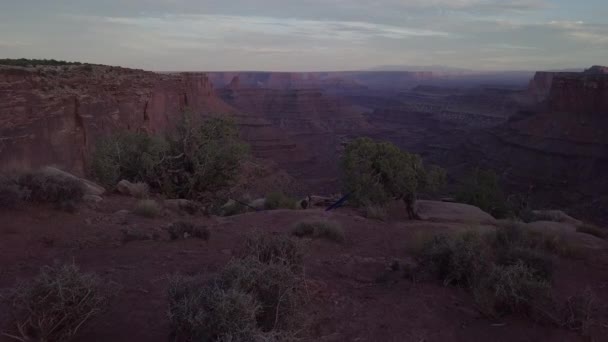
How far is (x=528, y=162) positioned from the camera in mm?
39281

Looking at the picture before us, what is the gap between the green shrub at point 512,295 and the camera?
507 centimetres

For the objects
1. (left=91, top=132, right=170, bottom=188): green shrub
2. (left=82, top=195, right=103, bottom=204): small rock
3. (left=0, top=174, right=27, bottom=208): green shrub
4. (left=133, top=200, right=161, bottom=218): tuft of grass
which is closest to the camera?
(left=0, top=174, right=27, bottom=208): green shrub

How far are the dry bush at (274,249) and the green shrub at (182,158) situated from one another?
29.1 feet

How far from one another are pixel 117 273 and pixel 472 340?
4.19 metres


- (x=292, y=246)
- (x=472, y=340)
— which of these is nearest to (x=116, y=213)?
(x=292, y=246)

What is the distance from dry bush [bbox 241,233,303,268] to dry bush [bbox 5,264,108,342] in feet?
5.42

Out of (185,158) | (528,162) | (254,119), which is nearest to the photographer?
(185,158)

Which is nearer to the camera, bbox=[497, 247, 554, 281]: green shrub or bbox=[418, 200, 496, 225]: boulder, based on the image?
bbox=[497, 247, 554, 281]: green shrub

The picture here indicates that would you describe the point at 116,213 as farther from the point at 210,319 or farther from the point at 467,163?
the point at 467,163

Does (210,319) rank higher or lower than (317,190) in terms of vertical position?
higher

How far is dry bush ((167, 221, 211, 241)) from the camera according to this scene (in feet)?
26.0

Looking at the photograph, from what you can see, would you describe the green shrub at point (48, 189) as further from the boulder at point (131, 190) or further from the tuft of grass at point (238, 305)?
the tuft of grass at point (238, 305)

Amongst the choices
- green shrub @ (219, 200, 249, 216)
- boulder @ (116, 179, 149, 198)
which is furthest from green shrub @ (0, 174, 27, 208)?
green shrub @ (219, 200, 249, 216)

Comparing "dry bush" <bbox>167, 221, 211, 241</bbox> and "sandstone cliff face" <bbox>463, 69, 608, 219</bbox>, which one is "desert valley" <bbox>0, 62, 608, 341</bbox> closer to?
"dry bush" <bbox>167, 221, 211, 241</bbox>
